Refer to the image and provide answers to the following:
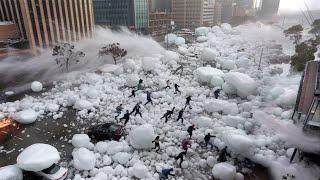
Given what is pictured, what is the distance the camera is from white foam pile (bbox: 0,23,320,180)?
12039 millimetres

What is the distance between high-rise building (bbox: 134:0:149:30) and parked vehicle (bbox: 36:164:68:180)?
59194mm

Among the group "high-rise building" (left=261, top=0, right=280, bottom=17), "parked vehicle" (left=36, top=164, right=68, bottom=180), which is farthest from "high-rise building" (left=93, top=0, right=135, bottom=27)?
"high-rise building" (left=261, top=0, right=280, bottom=17)

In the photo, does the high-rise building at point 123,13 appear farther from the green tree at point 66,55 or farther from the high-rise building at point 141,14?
the green tree at point 66,55

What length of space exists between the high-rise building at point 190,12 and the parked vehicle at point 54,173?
74563mm

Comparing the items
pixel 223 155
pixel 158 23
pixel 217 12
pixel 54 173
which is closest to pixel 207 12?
pixel 217 12

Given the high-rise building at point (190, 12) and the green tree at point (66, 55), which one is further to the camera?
the high-rise building at point (190, 12)

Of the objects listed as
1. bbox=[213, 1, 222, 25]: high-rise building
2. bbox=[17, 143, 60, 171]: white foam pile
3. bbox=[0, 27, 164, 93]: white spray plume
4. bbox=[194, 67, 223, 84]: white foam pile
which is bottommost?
bbox=[0, 27, 164, 93]: white spray plume

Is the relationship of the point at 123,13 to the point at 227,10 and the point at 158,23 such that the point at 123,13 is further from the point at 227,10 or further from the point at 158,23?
the point at 227,10

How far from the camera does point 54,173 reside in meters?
11.3

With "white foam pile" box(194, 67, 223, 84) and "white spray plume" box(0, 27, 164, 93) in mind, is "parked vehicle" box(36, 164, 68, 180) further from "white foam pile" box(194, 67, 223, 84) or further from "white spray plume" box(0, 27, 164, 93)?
"white spray plume" box(0, 27, 164, 93)

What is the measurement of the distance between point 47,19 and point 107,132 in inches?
1193

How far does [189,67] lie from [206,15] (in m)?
62.5

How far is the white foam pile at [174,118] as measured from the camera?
1204cm

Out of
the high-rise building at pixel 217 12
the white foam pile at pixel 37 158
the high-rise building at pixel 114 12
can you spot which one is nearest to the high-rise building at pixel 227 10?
the high-rise building at pixel 217 12
